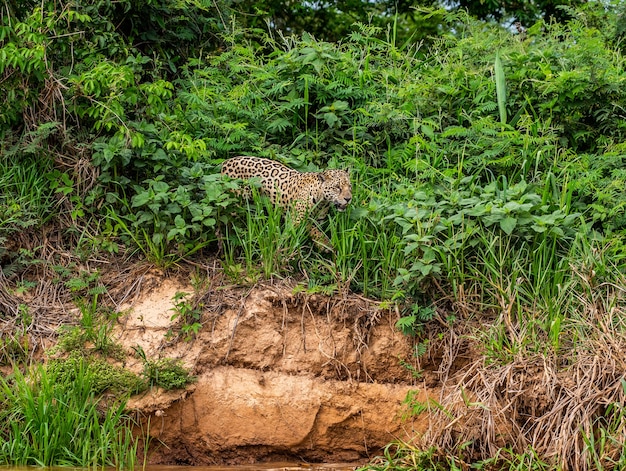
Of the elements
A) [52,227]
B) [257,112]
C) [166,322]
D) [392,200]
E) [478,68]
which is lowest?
[166,322]

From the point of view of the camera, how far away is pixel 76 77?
26.4 feet

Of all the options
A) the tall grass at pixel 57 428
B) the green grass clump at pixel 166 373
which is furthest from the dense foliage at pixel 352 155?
the tall grass at pixel 57 428

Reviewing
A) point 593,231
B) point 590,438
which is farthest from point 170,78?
point 590,438

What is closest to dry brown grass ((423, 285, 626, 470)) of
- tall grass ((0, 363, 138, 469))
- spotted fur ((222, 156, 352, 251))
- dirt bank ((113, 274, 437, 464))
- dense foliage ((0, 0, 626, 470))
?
dense foliage ((0, 0, 626, 470))

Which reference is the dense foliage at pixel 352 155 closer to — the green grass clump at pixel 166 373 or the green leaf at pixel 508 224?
the green leaf at pixel 508 224

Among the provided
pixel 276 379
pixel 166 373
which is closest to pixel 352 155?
pixel 276 379

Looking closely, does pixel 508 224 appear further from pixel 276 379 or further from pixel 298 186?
pixel 276 379

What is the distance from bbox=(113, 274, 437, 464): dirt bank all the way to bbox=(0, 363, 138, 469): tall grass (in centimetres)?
42

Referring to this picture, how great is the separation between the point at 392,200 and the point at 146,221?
222 cm

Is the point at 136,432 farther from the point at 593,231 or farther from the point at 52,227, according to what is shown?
the point at 593,231

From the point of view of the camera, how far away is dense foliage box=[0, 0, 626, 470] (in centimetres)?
713

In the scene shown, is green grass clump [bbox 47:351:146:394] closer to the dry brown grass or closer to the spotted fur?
the spotted fur

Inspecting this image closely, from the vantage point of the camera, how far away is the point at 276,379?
23.2ft

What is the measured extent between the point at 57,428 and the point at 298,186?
3014 millimetres
